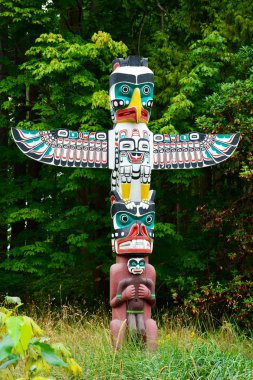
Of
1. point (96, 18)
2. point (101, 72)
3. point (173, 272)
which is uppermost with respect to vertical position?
point (96, 18)

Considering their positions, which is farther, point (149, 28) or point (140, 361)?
point (149, 28)

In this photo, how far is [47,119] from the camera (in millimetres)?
13055

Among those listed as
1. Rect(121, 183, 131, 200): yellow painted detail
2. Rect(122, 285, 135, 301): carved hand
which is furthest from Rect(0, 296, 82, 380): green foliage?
Rect(121, 183, 131, 200): yellow painted detail

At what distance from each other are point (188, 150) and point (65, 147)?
1796 mm

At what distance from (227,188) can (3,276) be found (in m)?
5.57

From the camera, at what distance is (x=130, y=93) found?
7.86 metres

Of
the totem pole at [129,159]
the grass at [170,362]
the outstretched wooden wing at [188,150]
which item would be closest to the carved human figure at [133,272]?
the totem pole at [129,159]

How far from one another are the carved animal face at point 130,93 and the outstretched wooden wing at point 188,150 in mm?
581

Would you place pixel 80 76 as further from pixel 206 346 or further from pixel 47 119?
pixel 206 346

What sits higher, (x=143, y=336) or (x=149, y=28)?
(x=149, y=28)

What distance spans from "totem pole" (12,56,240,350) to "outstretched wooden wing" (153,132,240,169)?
0.01 meters

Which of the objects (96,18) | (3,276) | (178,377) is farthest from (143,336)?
(96,18)

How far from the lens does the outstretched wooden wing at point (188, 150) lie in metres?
8.37

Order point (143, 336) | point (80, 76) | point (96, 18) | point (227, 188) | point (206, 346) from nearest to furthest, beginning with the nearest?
1. point (206, 346)
2. point (143, 336)
3. point (80, 76)
4. point (227, 188)
5. point (96, 18)
